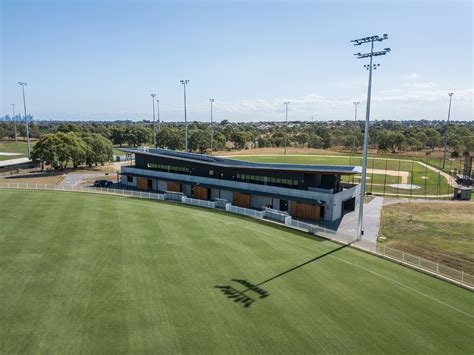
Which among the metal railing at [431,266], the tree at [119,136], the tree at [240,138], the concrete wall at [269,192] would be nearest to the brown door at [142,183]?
the concrete wall at [269,192]

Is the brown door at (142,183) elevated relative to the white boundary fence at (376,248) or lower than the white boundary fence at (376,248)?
elevated

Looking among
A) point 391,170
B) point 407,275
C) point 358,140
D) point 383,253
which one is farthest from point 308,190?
point 358,140

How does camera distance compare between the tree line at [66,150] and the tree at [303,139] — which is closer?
the tree line at [66,150]

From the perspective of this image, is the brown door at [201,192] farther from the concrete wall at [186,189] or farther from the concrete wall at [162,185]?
the concrete wall at [162,185]

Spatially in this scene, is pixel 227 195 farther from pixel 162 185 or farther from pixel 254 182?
pixel 162 185

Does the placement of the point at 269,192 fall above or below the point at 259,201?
above

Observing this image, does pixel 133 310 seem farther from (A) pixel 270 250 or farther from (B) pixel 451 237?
(B) pixel 451 237

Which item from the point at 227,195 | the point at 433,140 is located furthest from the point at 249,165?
the point at 433,140
